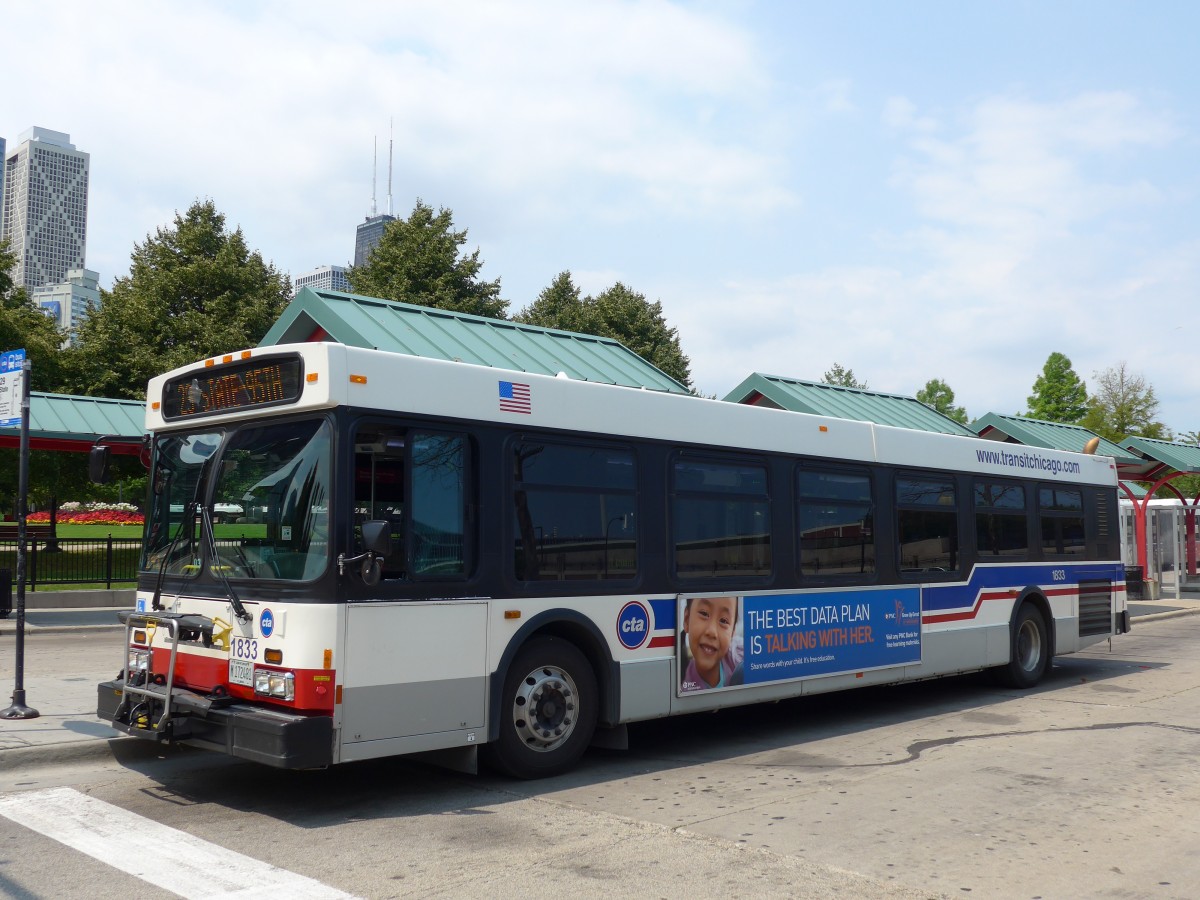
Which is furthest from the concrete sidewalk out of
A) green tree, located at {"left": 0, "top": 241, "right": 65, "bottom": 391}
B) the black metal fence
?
green tree, located at {"left": 0, "top": 241, "right": 65, "bottom": 391}

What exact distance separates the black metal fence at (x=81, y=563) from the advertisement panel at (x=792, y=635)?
A: 17629mm

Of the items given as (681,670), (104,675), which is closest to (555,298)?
(104,675)

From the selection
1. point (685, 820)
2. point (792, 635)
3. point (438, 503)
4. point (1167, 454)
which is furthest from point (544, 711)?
point (1167, 454)

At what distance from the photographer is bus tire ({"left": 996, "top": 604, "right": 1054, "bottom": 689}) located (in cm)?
1285

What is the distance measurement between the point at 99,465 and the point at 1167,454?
2896cm

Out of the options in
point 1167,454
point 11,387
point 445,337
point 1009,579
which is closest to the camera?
point 11,387

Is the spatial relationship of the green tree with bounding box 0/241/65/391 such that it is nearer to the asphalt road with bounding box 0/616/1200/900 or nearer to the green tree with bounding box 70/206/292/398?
the green tree with bounding box 70/206/292/398

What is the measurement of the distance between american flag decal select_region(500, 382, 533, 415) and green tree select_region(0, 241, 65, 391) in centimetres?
3042

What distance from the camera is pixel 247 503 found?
710 cm

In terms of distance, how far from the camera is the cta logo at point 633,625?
834cm

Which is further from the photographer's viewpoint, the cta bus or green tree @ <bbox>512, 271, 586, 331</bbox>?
green tree @ <bbox>512, 271, 586, 331</bbox>

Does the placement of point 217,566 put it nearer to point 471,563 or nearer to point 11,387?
point 471,563

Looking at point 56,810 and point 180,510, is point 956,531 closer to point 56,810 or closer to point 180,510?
point 180,510

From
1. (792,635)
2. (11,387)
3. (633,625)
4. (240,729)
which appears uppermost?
(11,387)
